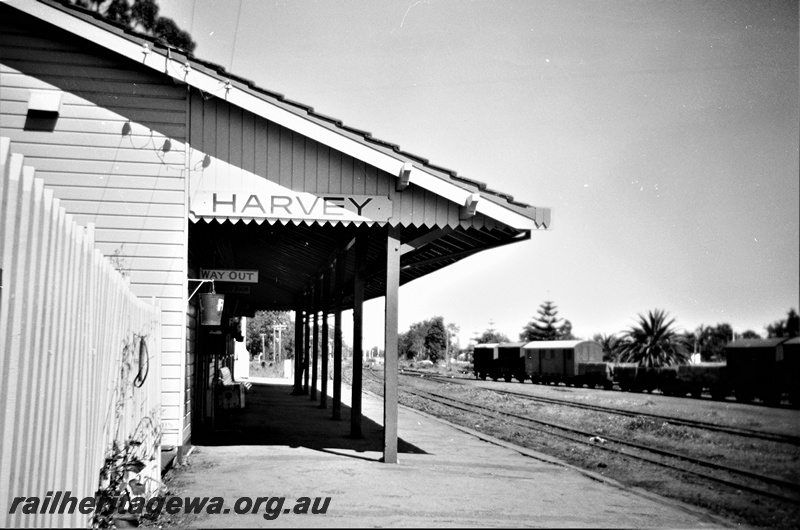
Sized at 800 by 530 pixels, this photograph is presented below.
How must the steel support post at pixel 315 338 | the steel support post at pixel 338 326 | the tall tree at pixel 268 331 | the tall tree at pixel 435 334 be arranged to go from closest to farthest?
the steel support post at pixel 338 326 → the steel support post at pixel 315 338 → the tall tree at pixel 268 331 → the tall tree at pixel 435 334

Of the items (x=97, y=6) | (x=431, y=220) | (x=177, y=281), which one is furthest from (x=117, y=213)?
(x=97, y=6)

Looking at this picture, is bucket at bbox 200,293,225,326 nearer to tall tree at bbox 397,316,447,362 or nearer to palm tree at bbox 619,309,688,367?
palm tree at bbox 619,309,688,367

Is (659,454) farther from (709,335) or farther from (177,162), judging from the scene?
(177,162)

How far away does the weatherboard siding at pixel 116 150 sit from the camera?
8906mm

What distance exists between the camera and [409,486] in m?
8.27

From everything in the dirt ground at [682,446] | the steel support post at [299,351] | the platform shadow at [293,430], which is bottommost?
the dirt ground at [682,446]

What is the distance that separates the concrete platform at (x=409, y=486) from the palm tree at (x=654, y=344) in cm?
160

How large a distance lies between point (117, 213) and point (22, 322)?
590 centimetres

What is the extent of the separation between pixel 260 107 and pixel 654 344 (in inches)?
215

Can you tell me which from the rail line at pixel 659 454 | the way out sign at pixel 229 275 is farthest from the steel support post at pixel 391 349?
the rail line at pixel 659 454

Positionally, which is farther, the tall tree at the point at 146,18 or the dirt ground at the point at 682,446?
the tall tree at the point at 146,18

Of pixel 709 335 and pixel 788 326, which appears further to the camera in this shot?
pixel 709 335

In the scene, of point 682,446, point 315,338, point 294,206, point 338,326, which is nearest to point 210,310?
point 294,206

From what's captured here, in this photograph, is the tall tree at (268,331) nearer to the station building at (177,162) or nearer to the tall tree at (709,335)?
the station building at (177,162)
